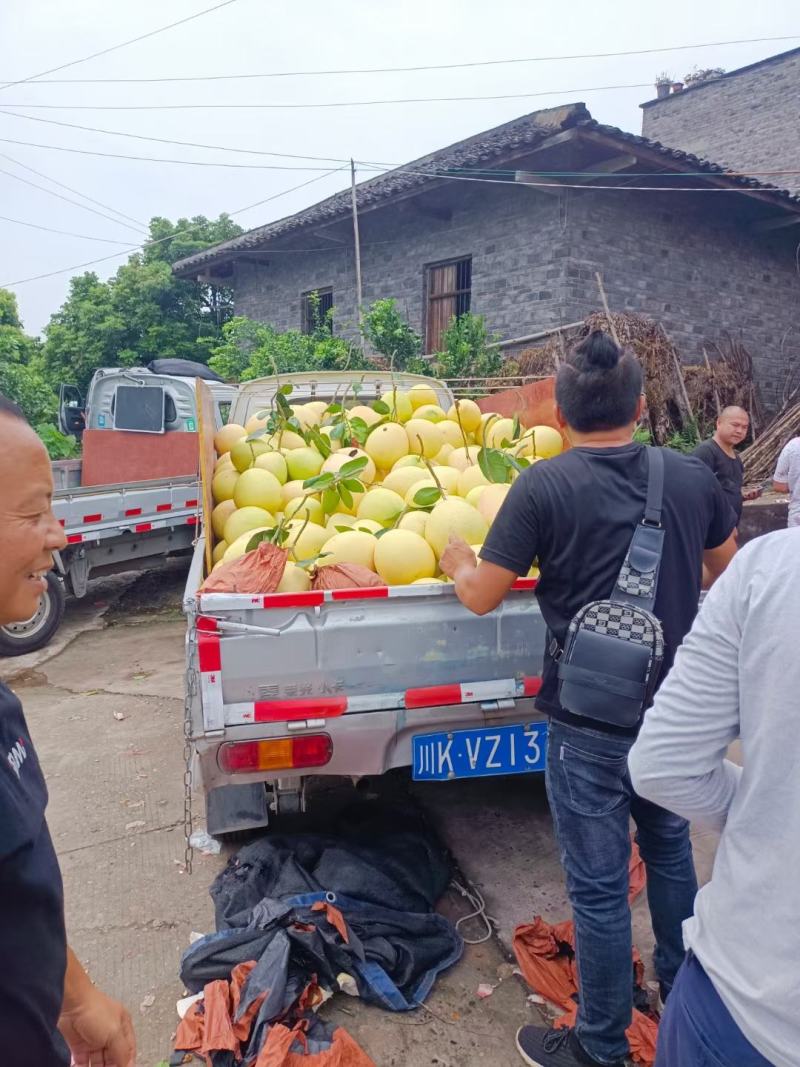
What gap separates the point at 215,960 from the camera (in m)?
2.33

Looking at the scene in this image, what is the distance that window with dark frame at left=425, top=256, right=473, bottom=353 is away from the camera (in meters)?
11.6

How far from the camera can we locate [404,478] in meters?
3.17

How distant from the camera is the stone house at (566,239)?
387 inches

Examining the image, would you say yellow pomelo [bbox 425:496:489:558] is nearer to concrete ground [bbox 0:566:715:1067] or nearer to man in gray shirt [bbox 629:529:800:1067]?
concrete ground [bbox 0:566:715:1067]

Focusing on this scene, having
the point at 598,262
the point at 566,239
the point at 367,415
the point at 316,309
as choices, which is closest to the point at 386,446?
the point at 367,415

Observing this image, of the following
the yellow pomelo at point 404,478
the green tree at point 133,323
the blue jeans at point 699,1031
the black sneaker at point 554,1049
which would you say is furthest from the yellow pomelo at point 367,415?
the green tree at point 133,323

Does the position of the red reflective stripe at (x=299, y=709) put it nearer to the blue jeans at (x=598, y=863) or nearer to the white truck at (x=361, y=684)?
the white truck at (x=361, y=684)

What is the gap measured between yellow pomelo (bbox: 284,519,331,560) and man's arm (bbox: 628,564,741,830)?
1.85m

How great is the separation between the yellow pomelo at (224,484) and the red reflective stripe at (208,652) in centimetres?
128

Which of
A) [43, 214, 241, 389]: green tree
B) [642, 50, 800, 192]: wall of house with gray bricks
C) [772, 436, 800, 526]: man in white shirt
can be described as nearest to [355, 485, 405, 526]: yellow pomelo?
[772, 436, 800, 526]: man in white shirt

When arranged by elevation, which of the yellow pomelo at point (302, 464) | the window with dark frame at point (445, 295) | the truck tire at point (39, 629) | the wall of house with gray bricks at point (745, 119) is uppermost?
the wall of house with gray bricks at point (745, 119)

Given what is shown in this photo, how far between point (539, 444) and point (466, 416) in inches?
21.1

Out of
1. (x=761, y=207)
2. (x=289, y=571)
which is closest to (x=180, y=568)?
(x=289, y=571)

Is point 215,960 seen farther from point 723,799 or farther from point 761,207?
point 761,207
